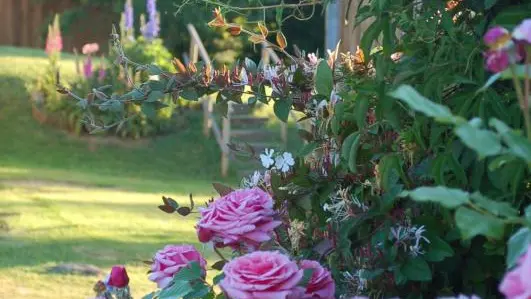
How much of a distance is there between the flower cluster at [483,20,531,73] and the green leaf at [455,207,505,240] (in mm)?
190

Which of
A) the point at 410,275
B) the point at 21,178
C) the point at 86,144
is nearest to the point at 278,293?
the point at 410,275

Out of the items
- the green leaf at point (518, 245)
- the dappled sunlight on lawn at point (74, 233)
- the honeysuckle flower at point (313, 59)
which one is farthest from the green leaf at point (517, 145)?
the dappled sunlight on lawn at point (74, 233)

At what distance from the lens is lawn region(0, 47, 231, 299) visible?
23.3 ft

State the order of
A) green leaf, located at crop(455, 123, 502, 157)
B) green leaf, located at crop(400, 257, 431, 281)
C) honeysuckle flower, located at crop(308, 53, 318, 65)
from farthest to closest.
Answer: honeysuckle flower, located at crop(308, 53, 318, 65)
green leaf, located at crop(400, 257, 431, 281)
green leaf, located at crop(455, 123, 502, 157)

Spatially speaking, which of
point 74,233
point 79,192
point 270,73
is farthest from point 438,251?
point 79,192

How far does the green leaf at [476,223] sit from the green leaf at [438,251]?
89 cm

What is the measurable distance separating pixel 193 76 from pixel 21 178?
8878 millimetres

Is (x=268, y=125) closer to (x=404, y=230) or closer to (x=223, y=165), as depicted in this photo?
(x=223, y=165)

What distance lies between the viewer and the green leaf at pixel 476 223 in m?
1.35

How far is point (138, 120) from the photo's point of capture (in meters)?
14.6

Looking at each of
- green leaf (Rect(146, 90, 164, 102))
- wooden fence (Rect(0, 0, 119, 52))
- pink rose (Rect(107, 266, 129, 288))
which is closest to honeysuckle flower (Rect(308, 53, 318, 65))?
green leaf (Rect(146, 90, 164, 102))

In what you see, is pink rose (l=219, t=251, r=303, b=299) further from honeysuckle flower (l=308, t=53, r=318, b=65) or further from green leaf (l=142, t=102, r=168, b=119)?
honeysuckle flower (l=308, t=53, r=318, b=65)

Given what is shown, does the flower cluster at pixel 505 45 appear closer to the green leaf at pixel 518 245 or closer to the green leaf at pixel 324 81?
the green leaf at pixel 518 245

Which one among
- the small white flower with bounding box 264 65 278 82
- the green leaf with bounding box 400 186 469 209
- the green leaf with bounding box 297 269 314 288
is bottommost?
the green leaf with bounding box 297 269 314 288
